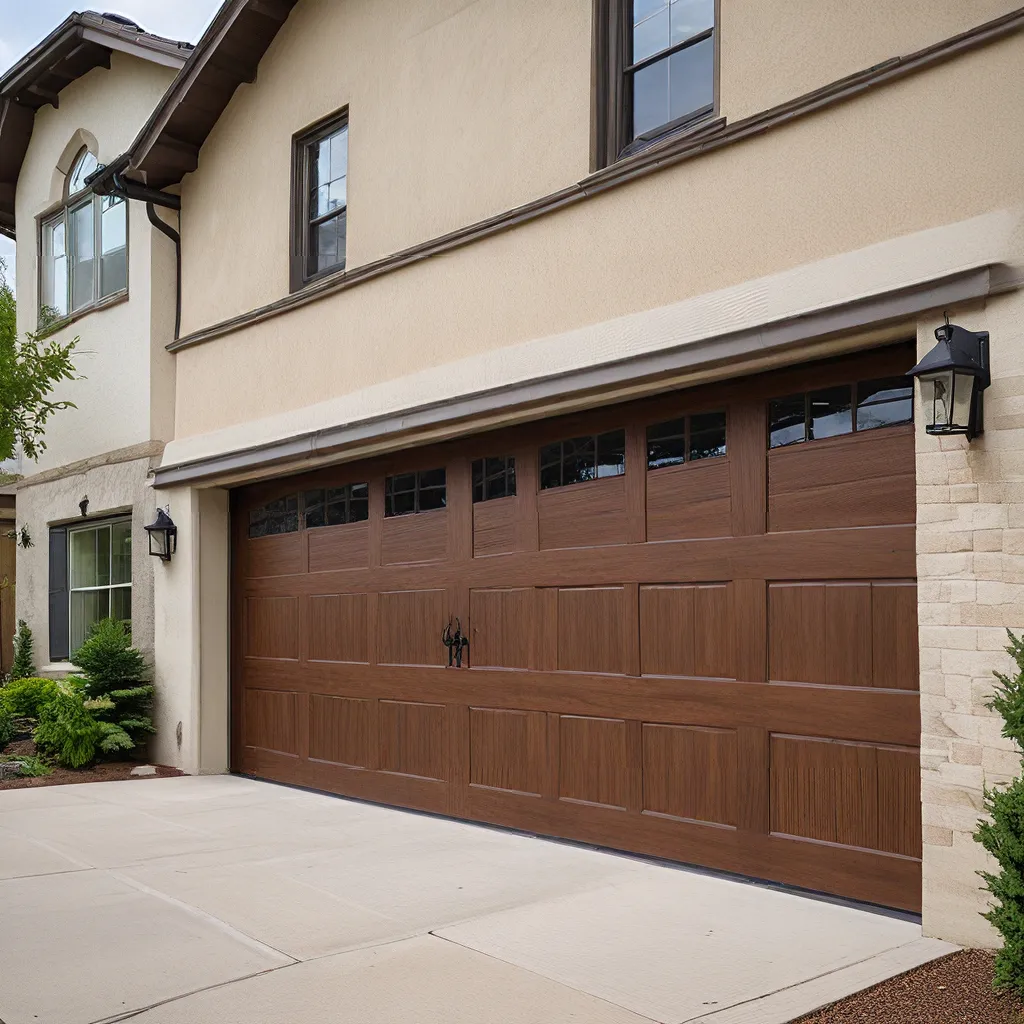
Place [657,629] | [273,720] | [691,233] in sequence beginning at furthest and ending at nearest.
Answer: [273,720] → [657,629] → [691,233]

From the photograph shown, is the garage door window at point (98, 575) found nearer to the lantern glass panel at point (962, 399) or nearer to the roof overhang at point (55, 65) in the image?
the roof overhang at point (55, 65)

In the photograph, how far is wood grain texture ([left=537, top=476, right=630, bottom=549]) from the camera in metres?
7.34

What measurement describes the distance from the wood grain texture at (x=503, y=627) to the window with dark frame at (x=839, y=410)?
2224 mm

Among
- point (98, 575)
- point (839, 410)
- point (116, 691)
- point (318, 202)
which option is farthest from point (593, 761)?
point (98, 575)

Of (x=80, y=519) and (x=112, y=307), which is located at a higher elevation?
(x=112, y=307)

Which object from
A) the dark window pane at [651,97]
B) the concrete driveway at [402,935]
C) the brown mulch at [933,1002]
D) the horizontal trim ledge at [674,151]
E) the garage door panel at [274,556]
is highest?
the dark window pane at [651,97]

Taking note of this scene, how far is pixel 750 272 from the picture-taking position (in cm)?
640

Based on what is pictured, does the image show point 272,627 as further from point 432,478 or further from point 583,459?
point 583,459

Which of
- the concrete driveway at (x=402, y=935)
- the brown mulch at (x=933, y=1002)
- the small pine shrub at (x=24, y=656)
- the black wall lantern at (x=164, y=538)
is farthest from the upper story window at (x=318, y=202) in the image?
the brown mulch at (x=933, y=1002)

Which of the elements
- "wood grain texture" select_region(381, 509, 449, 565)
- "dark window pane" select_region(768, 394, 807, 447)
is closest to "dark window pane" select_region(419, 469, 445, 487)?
"wood grain texture" select_region(381, 509, 449, 565)

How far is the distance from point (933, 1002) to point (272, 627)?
7.26 m

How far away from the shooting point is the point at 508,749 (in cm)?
805

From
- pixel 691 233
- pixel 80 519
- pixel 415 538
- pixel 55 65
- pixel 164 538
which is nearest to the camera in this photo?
pixel 691 233

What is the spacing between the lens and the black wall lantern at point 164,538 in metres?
11.3
